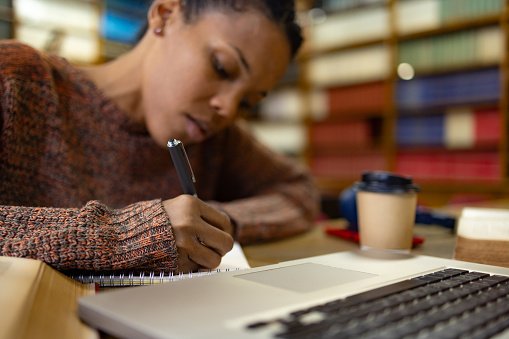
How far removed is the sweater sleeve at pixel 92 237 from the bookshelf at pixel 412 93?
7.92 ft

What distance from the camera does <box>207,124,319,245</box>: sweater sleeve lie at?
0.90 metres

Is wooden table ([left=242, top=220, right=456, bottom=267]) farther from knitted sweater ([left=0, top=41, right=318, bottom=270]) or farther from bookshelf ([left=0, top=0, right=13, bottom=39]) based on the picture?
bookshelf ([left=0, top=0, right=13, bottom=39])

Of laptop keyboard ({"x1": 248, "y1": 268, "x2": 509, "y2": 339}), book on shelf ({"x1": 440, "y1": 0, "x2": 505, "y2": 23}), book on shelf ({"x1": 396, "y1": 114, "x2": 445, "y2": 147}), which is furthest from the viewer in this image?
book on shelf ({"x1": 396, "y1": 114, "x2": 445, "y2": 147})

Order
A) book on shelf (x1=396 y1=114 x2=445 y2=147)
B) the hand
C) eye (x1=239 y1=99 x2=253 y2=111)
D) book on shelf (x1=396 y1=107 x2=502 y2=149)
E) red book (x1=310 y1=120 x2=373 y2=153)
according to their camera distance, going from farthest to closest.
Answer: red book (x1=310 y1=120 x2=373 y2=153) → book on shelf (x1=396 y1=114 x2=445 y2=147) → book on shelf (x1=396 y1=107 x2=502 y2=149) → eye (x1=239 y1=99 x2=253 y2=111) → the hand

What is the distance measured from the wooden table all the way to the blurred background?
1367 mm

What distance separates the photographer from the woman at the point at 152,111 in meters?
0.77

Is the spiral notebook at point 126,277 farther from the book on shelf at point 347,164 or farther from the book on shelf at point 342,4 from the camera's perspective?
the book on shelf at point 342,4

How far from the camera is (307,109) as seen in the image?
12.4 feet

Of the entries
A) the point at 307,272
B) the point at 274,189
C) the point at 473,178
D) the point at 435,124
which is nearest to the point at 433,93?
the point at 435,124

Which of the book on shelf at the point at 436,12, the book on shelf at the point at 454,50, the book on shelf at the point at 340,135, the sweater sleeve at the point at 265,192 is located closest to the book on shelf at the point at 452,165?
the book on shelf at the point at 340,135

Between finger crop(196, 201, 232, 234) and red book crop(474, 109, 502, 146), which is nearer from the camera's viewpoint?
finger crop(196, 201, 232, 234)

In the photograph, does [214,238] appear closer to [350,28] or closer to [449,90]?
[449,90]

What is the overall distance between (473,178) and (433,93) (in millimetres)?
637

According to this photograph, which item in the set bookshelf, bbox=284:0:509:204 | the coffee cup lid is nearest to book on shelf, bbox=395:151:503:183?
bookshelf, bbox=284:0:509:204
